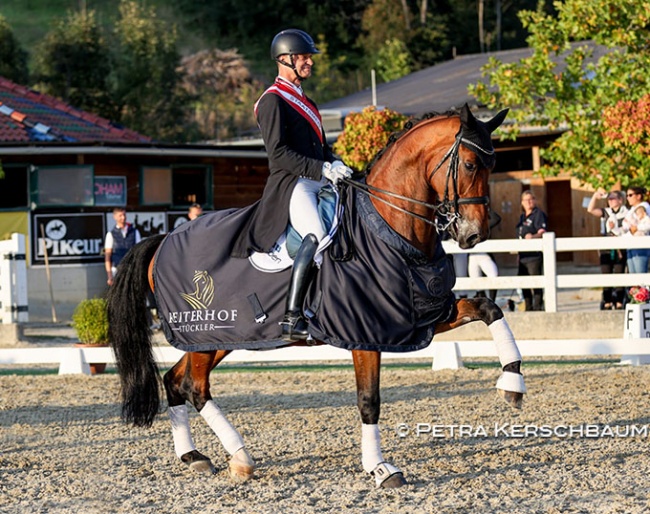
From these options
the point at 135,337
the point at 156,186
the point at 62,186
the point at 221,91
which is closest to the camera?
the point at 135,337

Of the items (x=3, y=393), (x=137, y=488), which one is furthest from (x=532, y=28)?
(x=137, y=488)

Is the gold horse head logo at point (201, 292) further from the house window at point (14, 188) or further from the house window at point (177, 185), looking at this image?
the house window at point (177, 185)

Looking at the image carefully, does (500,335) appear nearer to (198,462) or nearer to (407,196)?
(407,196)

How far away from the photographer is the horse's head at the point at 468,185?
6.22 metres

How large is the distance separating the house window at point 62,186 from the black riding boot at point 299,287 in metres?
15.4

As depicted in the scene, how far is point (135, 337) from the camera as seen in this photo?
7504mm

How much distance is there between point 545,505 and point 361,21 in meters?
55.9

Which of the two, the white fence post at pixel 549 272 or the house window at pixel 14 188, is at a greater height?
the house window at pixel 14 188

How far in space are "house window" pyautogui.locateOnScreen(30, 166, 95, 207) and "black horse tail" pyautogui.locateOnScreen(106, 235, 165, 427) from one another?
1403 centimetres

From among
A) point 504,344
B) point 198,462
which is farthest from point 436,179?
point 198,462

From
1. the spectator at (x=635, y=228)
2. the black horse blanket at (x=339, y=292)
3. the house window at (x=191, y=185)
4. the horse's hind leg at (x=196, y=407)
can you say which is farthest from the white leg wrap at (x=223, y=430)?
the house window at (x=191, y=185)

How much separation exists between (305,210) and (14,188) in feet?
51.5

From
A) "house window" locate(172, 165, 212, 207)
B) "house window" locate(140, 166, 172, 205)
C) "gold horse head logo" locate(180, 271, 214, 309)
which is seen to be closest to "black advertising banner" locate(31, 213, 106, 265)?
"house window" locate(140, 166, 172, 205)

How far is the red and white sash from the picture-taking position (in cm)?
675
